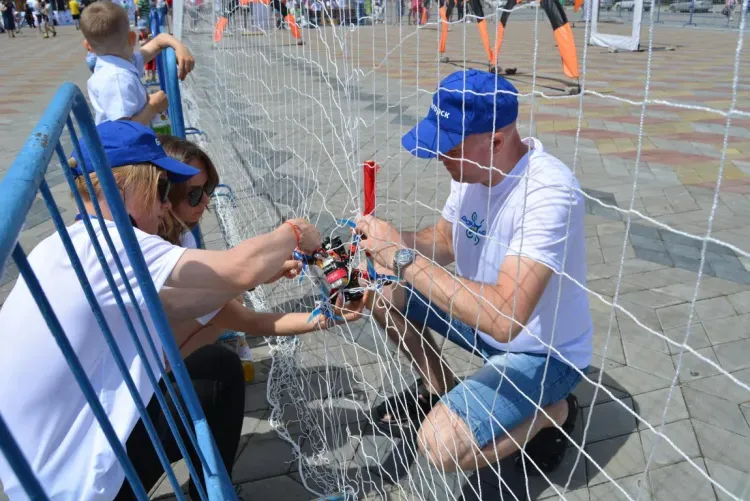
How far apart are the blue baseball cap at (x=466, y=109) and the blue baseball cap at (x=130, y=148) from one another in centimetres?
72

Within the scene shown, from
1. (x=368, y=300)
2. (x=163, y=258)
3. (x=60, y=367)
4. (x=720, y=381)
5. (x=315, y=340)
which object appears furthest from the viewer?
(x=315, y=340)

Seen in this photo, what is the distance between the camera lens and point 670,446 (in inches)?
77.6

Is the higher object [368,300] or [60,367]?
[60,367]

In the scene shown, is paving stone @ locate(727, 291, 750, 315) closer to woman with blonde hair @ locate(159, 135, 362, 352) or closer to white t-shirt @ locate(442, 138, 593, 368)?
white t-shirt @ locate(442, 138, 593, 368)

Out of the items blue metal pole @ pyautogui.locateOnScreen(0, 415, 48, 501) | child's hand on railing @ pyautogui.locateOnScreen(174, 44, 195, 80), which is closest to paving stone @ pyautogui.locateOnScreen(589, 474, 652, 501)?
blue metal pole @ pyautogui.locateOnScreen(0, 415, 48, 501)

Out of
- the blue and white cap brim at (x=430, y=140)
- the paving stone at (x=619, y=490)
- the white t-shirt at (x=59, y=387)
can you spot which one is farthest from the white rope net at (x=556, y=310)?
the white t-shirt at (x=59, y=387)

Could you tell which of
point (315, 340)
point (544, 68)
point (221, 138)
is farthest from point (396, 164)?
point (544, 68)

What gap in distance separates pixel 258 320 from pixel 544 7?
539cm

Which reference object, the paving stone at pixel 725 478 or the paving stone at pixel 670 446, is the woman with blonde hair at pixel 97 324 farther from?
the paving stone at pixel 725 478

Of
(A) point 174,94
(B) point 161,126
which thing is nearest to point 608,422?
(A) point 174,94

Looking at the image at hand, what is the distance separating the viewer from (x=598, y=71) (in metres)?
8.93

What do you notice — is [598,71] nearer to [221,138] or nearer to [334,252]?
[221,138]

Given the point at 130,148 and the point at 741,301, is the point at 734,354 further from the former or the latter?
the point at 130,148

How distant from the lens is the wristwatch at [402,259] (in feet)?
5.63
